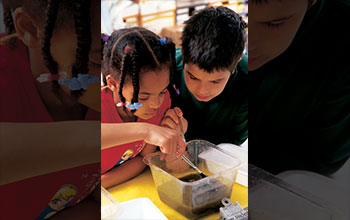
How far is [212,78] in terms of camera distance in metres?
0.93

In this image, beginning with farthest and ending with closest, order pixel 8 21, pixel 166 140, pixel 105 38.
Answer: pixel 166 140, pixel 105 38, pixel 8 21

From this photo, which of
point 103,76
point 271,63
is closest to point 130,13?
point 103,76

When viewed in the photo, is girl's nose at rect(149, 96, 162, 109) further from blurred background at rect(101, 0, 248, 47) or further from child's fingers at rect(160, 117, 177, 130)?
blurred background at rect(101, 0, 248, 47)

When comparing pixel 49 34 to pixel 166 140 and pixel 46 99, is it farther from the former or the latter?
pixel 166 140

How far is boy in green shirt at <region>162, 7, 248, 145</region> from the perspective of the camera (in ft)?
2.93

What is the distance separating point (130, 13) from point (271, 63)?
1.33 ft

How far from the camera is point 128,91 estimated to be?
2.72 feet

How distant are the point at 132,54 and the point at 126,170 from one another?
321 mm

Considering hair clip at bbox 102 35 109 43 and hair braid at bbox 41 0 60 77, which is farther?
hair clip at bbox 102 35 109 43

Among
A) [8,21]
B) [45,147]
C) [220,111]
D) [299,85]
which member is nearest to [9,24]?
[8,21]

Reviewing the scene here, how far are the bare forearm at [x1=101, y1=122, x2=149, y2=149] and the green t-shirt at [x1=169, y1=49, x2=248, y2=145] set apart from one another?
129mm

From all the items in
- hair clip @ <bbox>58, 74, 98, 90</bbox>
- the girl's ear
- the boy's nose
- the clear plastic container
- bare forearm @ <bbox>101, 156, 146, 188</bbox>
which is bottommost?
the clear plastic container

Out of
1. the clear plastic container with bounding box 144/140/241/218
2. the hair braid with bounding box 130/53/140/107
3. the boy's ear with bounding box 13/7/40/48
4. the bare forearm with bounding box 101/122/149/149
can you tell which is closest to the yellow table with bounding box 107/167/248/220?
the clear plastic container with bounding box 144/140/241/218

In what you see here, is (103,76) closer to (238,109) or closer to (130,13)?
(130,13)
